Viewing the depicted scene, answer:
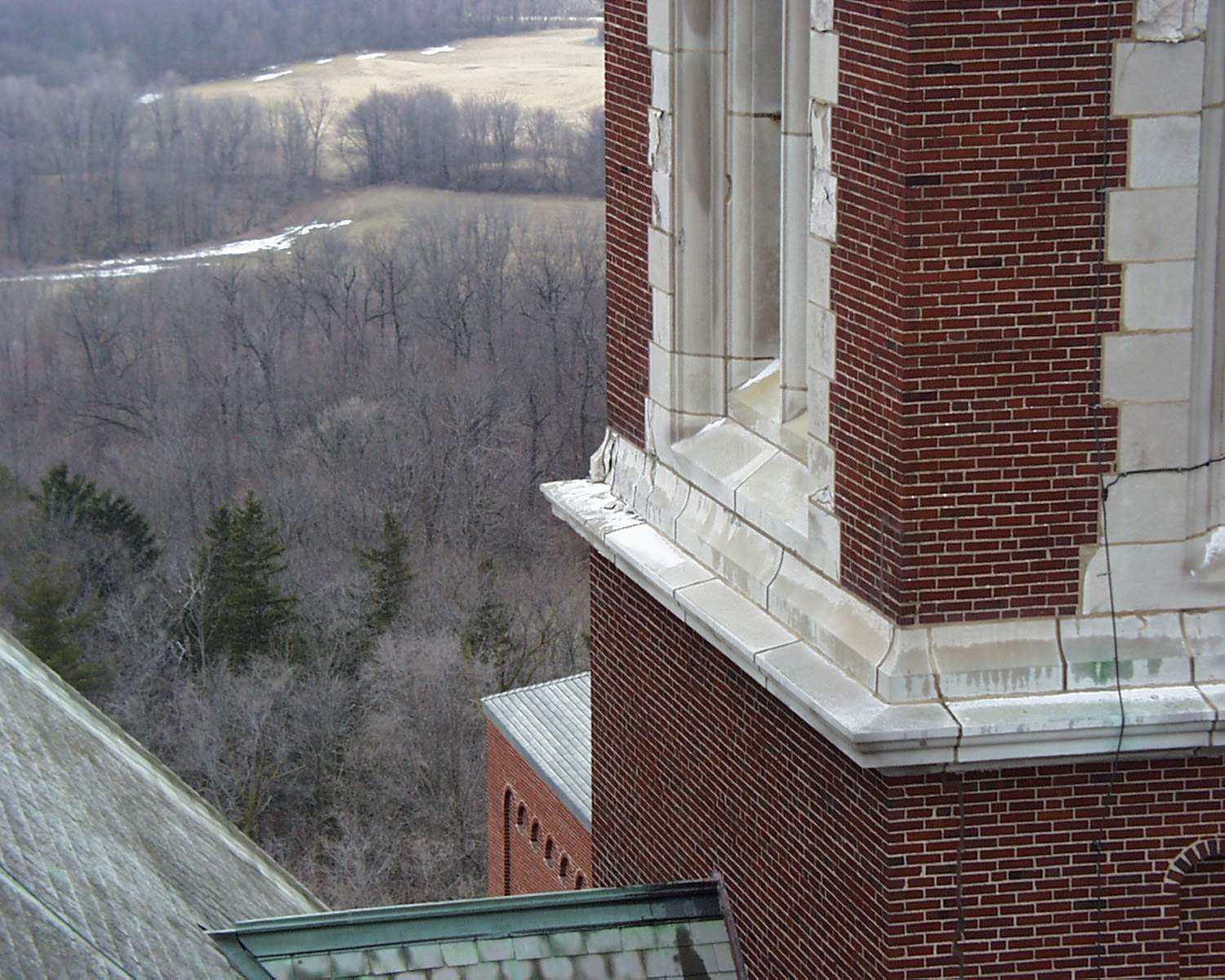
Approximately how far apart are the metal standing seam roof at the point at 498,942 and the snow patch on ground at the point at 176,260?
266 ft

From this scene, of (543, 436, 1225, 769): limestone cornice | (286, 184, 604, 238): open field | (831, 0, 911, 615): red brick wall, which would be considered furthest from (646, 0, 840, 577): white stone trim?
(286, 184, 604, 238): open field

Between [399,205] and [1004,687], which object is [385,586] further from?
[1004,687]

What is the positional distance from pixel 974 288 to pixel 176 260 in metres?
89.3

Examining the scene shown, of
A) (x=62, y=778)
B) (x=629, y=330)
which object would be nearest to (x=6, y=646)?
(x=62, y=778)

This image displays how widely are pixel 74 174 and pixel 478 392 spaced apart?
1495 inches

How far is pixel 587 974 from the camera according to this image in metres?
10.2

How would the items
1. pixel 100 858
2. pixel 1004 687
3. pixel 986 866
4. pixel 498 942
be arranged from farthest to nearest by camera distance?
pixel 498 942 < pixel 100 858 < pixel 986 866 < pixel 1004 687

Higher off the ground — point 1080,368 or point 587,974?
point 1080,368

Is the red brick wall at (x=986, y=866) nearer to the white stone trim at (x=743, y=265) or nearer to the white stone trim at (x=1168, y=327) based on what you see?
the white stone trim at (x=1168, y=327)

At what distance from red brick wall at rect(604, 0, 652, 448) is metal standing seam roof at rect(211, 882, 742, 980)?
278 cm

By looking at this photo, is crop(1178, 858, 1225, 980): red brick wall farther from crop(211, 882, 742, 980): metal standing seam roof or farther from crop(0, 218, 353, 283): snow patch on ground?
crop(0, 218, 353, 283): snow patch on ground

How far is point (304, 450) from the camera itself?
241 feet

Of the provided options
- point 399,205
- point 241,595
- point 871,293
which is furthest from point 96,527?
point 871,293

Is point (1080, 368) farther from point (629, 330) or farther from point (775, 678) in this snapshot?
point (629, 330)
